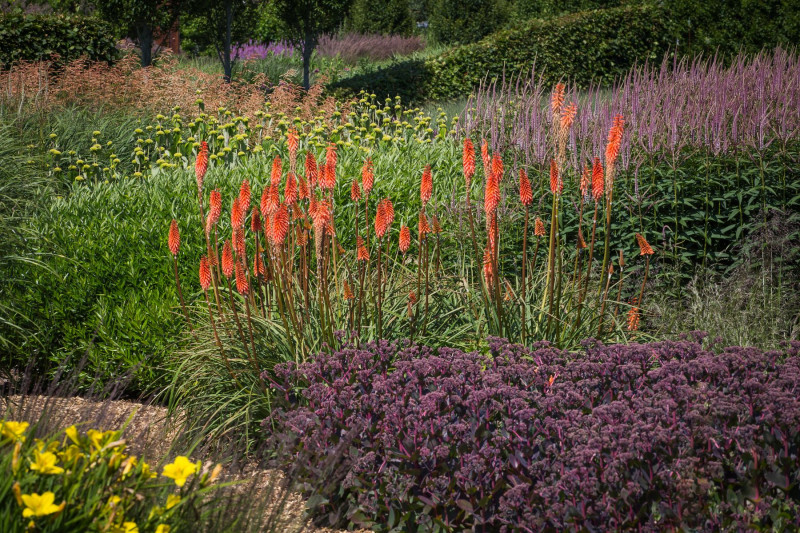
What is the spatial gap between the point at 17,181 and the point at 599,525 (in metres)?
5.31

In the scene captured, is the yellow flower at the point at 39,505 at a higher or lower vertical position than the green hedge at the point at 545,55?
lower

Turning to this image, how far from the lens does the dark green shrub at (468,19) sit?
81.2 feet

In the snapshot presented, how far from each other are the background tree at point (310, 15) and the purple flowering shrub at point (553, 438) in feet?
45.3

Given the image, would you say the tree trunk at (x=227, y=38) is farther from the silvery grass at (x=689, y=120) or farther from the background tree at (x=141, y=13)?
the silvery grass at (x=689, y=120)

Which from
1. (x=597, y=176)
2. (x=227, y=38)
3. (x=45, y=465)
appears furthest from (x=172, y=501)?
(x=227, y=38)

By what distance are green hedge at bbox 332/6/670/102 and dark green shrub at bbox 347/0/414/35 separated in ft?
42.0

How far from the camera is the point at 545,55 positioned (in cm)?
1795

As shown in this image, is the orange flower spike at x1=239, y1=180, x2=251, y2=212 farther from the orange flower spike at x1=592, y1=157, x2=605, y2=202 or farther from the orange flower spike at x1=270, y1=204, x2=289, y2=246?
the orange flower spike at x1=592, y1=157, x2=605, y2=202

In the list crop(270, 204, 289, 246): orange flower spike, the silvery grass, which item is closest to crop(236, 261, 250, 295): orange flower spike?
crop(270, 204, 289, 246): orange flower spike

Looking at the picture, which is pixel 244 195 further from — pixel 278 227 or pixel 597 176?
pixel 597 176

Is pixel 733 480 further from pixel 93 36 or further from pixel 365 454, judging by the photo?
pixel 93 36

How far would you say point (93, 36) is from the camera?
51.6ft

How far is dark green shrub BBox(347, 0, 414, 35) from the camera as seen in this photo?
30.2 m

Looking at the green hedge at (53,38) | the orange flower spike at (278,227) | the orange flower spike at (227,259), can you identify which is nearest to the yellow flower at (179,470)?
the orange flower spike at (278,227)
